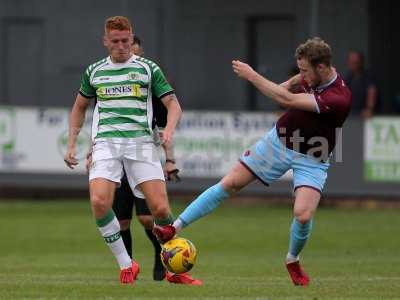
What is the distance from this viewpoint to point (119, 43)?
10.7 m

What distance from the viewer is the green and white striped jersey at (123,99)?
425 inches

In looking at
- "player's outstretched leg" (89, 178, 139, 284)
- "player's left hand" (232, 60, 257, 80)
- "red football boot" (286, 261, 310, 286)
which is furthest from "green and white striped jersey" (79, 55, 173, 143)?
"red football boot" (286, 261, 310, 286)

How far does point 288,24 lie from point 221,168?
211 inches

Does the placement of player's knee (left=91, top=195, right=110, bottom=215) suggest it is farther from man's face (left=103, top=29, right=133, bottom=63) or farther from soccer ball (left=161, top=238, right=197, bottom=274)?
man's face (left=103, top=29, right=133, bottom=63)

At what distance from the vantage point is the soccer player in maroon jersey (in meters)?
10.6

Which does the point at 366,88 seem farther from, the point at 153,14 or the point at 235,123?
the point at 153,14

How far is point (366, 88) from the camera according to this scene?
21531mm

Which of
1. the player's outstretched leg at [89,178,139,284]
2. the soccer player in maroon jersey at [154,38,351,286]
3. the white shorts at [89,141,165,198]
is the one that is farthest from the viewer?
the white shorts at [89,141,165,198]

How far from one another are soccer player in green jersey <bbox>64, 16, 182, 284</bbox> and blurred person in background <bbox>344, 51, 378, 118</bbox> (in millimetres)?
10870

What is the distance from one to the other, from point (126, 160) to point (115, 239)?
0.67m

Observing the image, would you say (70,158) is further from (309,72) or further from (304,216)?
(309,72)

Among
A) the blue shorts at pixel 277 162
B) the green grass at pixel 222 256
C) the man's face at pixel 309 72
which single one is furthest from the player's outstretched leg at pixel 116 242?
the man's face at pixel 309 72

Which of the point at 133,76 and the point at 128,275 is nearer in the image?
the point at 133,76

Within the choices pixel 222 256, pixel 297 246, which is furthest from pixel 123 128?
pixel 222 256
